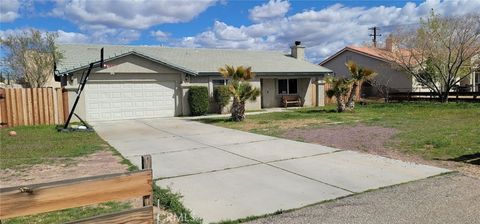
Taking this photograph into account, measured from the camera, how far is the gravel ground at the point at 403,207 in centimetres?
460

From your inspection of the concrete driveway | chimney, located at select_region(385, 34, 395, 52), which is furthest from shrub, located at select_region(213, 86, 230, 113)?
chimney, located at select_region(385, 34, 395, 52)

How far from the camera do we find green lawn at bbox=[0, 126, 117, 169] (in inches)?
345

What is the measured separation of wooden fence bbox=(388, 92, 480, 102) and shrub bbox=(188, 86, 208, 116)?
15176 millimetres

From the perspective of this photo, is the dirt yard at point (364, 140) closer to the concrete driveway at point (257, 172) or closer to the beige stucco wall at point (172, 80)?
the concrete driveway at point (257, 172)

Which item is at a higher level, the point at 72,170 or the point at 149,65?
the point at 149,65

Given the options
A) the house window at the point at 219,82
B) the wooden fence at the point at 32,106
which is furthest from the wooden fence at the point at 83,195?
the house window at the point at 219,82

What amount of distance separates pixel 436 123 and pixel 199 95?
11052mm

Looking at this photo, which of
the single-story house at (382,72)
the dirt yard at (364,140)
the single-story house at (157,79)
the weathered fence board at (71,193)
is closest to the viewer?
the weathered fence board at (71,193)

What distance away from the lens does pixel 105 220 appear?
2926 mm

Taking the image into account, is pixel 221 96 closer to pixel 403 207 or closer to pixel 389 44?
pixel 403 207

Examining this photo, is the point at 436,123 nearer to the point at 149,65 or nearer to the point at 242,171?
the point at 242,171

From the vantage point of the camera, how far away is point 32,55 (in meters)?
26.6

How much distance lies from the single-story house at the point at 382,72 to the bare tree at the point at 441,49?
245 cm

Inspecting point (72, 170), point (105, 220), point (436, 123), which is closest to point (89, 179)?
point (105, 220)
